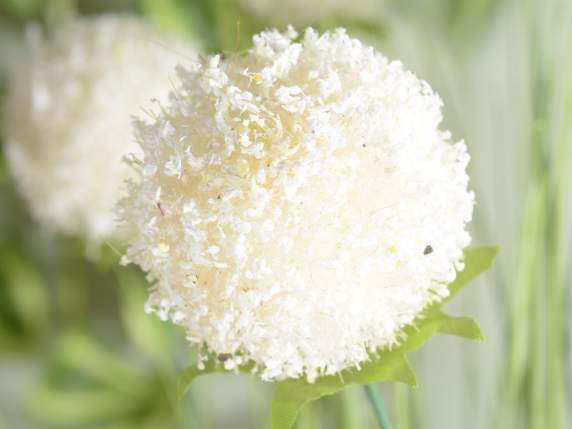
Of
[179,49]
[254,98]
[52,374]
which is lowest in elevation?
[254,98]

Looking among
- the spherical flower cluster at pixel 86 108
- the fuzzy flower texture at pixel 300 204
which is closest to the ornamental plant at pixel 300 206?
the fuzzy flower texture at pixel 300 204

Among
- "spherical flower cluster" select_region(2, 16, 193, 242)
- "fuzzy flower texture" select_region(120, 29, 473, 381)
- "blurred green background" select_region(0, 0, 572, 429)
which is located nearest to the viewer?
"fuzzy flower texture" select_region(120, 29, 473, 381)

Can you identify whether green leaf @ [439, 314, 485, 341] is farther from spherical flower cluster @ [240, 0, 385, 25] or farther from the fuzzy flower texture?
spherical flower cluster @ [240, 0, 385, 25]

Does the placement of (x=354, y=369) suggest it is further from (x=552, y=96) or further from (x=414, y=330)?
(x=552, y=96)

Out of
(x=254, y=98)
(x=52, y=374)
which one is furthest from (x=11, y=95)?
(x=254, y=98)

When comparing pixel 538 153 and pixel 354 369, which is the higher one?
pixel 538 153

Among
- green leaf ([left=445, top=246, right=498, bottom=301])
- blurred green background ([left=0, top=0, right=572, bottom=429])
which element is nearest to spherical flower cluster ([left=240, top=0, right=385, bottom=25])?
blurred green background ([left=0, top=0, right=572, bottom=429])
